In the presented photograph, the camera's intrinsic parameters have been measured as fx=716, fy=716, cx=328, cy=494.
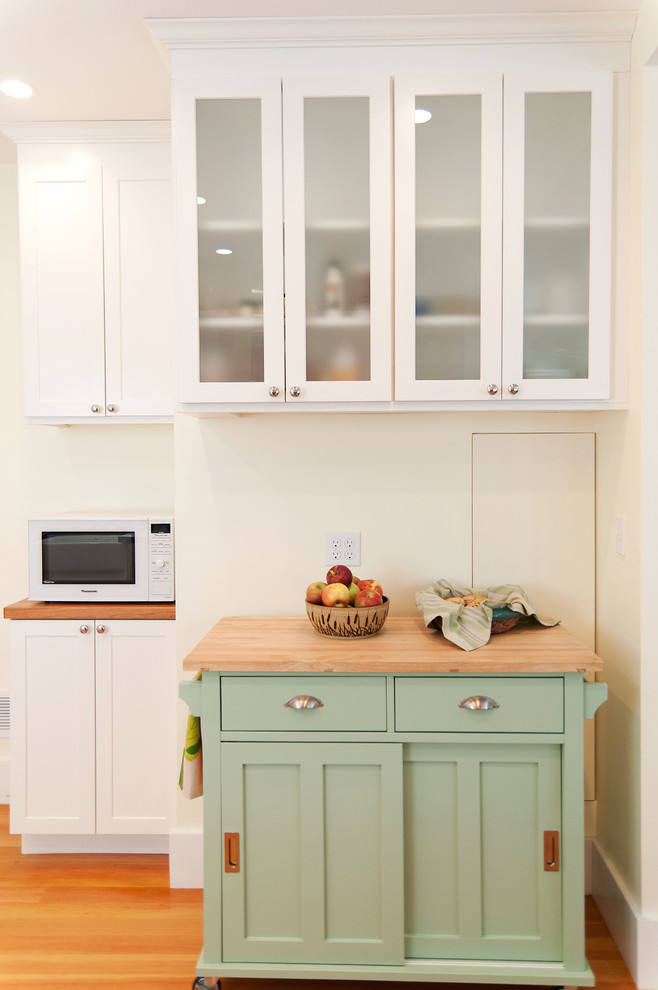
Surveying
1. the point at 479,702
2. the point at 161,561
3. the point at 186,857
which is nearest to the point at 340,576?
the point at 479,702

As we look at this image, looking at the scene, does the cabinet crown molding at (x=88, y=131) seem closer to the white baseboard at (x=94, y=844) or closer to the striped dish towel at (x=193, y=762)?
the striped dish towel at (x=193, y=762)

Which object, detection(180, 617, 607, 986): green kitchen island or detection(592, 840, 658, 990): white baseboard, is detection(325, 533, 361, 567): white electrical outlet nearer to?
detection(180, 617, 607, 986): green kitchen island

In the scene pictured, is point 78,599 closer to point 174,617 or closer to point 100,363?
point 174,617

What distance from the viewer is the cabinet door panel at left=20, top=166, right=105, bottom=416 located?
2652mm

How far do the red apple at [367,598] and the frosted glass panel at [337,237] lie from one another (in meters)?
0.61

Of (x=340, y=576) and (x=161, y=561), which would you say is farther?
(x=161, y=561)

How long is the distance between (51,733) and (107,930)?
26.5 inches

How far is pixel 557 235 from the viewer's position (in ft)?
6.69

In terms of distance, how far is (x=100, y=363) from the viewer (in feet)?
8.78

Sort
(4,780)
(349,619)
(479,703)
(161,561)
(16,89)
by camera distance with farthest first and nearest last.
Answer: (4,780) → (161,561) → (16,89) → (349,619) → (479,703)

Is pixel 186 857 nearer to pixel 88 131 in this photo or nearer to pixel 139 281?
pixel 139 281

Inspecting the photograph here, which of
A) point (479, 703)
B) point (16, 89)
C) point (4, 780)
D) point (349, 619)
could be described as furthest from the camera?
point (4, 780)

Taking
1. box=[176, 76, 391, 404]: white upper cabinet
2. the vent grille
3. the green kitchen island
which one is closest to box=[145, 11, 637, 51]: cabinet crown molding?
box=[176, 76, 391, 404]: white upper cabinet

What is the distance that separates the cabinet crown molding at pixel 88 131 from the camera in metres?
2.60
